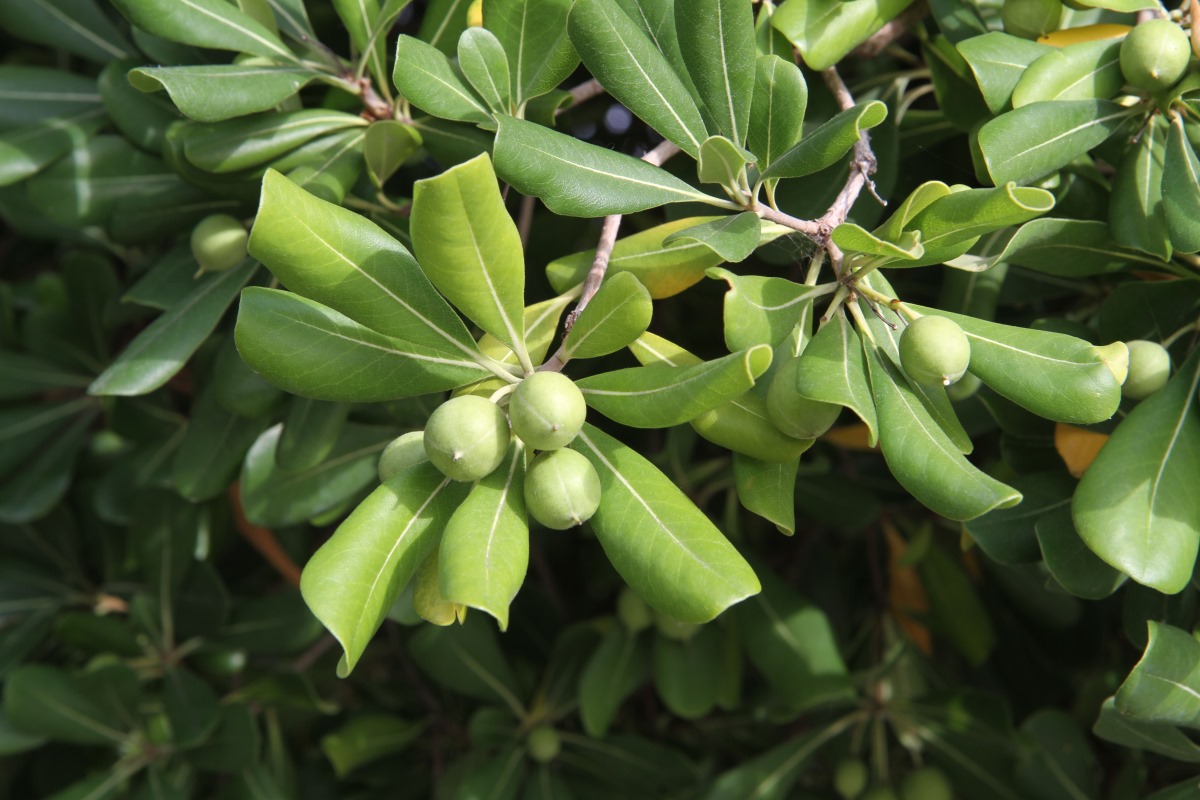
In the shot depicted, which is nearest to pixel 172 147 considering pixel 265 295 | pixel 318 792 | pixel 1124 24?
pixel 265 295

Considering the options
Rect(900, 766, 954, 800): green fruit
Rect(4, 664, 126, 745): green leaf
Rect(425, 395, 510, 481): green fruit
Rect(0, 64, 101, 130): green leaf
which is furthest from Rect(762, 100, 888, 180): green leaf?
Rect(4, 664, 126, 745): green leaf

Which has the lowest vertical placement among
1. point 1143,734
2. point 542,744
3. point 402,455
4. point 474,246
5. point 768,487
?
point 542,744

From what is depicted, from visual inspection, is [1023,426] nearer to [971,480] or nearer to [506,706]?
[971,480]

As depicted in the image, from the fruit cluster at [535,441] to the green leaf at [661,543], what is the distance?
41 millimetres

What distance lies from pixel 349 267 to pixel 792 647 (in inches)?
47.6

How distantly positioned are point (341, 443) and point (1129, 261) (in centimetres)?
124

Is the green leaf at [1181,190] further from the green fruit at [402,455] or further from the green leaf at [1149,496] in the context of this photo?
the green fruit at [402,455]

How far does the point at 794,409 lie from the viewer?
999 mm

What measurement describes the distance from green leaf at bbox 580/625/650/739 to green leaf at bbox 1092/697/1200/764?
864mm

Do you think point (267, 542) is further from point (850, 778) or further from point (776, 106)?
point (776, 106)

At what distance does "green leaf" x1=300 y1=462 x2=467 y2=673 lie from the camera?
896 millimetres

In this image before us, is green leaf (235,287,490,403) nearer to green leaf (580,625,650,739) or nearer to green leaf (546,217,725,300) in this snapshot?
green leaf (546,217,725,300)

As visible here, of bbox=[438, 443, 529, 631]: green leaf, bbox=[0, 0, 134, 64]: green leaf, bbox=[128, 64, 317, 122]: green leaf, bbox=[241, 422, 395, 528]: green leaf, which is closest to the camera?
bbox=[438, 443, 529, 631]: green leaf

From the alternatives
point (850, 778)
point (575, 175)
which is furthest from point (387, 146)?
point (850, 778)
